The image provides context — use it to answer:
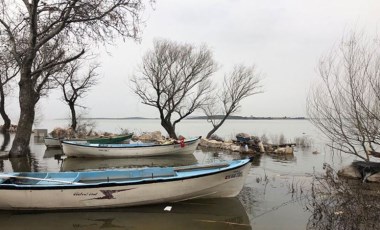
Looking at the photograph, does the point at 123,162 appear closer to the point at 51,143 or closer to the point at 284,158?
the point at 51,143

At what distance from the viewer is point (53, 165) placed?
16.4 meters

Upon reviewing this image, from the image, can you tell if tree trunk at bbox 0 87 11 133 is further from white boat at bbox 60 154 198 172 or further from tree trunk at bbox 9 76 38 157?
white boat at bbox 60 154 198 172

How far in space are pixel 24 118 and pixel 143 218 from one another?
11197 mm

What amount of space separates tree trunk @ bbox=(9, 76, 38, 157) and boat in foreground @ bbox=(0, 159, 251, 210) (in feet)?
27.2

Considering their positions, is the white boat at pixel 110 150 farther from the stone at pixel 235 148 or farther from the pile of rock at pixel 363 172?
the pile of rock at pixel 363 172

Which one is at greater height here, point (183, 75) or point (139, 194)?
point (183, 75)

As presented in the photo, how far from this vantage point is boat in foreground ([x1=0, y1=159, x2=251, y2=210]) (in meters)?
8.35

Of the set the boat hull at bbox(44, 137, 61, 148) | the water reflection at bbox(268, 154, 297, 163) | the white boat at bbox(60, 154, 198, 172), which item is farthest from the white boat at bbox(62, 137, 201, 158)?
the water reflection at bbox(268, 154, 297, 163)

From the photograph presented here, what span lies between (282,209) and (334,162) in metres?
11.2

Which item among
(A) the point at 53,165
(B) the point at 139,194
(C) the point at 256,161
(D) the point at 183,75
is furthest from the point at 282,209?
(D) the point at 183,75

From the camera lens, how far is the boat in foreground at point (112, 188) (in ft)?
27.4

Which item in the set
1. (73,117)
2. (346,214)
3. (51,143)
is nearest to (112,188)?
(346,214)

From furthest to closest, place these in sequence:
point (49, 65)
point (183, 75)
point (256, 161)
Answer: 1. point (183, 75)
2. point (256, 161)
3. point (49, 65)

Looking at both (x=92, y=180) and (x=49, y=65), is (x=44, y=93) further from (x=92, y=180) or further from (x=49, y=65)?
(x=92, y=180)
